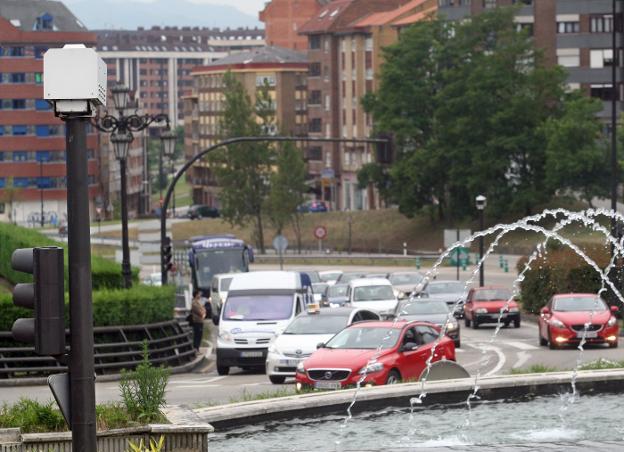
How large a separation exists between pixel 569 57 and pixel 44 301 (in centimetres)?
10994

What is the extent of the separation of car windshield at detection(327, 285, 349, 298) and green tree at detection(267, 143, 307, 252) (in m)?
61.5

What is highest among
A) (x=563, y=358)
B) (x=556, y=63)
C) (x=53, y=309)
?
(x=556, y=63)

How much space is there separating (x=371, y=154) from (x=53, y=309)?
137524 millimetres

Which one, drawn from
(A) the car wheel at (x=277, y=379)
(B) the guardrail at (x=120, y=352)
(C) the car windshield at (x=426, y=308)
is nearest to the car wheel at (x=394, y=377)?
(A) the car wheel at (x=277, y=379)

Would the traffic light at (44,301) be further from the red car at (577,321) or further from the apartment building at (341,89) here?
the apartment building at (341,89)

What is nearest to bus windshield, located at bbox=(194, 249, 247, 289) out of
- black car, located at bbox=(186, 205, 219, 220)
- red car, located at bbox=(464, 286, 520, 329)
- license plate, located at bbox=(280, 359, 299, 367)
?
red car, located at bbox=(464, 286, 520, 329)

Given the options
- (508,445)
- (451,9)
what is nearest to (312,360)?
(508,445)

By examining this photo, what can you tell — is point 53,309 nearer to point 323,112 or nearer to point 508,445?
point 508,445

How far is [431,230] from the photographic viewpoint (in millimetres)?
114438

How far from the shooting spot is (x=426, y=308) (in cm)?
4041

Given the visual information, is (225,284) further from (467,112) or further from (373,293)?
(467,112)

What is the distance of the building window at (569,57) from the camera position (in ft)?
382

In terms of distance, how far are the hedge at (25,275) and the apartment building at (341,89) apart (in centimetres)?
10280

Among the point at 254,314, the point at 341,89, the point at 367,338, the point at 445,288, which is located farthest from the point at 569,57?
the point at 367,338
